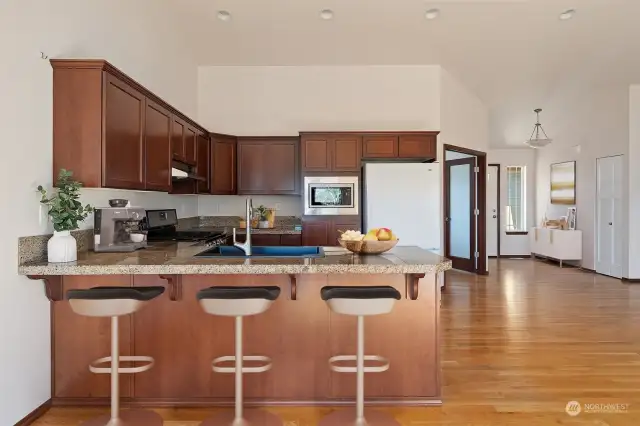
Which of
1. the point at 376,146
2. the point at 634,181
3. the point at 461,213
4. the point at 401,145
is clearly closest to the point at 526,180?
the point at 461,213

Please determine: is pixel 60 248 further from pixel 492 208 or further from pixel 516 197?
pixel 516 197

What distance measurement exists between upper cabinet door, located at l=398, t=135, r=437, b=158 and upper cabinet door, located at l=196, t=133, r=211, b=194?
7.82ft

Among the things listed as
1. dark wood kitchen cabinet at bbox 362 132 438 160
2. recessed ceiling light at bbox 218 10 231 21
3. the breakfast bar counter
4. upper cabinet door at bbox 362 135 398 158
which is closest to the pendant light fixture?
dark wood kitchen cabinet at bbox 362 132 438 160

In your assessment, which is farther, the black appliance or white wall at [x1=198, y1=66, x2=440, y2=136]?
white wall at [x1=198, y1=66, x2=440, y2=136]

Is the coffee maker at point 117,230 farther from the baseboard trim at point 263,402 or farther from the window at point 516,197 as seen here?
the window at point 516,197

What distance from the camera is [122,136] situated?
8.64 feet

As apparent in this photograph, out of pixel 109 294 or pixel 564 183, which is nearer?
pixel 109 294

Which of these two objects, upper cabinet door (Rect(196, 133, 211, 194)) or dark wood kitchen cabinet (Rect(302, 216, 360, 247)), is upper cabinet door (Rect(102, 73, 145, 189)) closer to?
upper cabinet door (Rect(196, 133, 211, 194))

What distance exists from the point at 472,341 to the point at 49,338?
3277mm

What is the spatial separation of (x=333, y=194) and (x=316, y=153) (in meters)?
0.56

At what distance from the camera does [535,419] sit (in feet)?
7.72

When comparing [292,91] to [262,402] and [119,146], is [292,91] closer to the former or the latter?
[119,146]

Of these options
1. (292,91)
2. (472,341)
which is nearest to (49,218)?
(472,341)

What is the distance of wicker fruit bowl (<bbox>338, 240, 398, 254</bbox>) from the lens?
8.10ft
